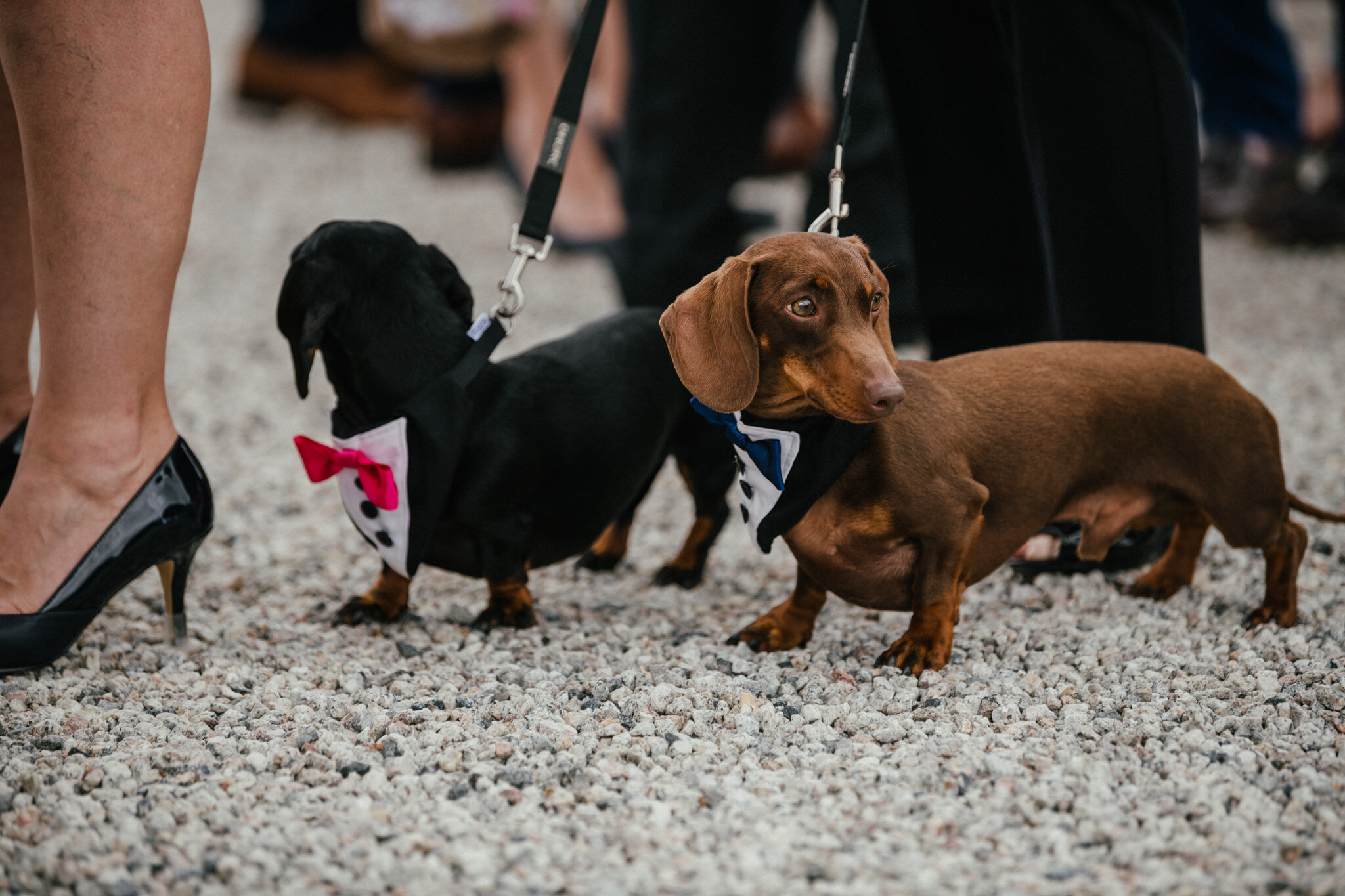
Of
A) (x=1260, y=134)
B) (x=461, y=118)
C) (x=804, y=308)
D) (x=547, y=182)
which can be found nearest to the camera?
(x=804, y=308)

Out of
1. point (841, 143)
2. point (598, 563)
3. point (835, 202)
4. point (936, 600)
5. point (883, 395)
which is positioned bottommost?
point (598, 563)

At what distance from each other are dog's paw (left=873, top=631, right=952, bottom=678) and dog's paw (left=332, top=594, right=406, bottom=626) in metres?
1.03

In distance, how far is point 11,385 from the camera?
8.11 ft

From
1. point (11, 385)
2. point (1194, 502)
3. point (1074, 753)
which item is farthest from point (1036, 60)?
point (11, 385)

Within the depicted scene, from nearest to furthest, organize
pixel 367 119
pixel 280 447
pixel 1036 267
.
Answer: pixel 1036 267
pixel 280 447
pixel 367 119

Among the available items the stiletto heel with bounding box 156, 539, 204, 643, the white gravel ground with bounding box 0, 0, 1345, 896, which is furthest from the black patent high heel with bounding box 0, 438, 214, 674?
the white gravel ground with bounding box 0, 0, 1345, 896

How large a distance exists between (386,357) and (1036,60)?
153 cm

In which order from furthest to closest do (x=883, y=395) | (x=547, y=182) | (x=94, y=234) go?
(x=547, y=182), (x=94, y=234), (x=883, y=395)

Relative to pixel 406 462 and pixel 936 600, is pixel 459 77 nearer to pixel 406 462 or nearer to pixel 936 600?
pixel 406 462

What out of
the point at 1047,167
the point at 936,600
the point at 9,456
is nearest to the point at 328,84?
the point at 9,456

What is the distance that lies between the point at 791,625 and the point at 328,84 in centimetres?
782

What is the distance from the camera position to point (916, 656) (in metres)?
2.14

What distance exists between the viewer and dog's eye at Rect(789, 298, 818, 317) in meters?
1.87

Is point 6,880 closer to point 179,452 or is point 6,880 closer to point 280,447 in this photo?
point 179,452
